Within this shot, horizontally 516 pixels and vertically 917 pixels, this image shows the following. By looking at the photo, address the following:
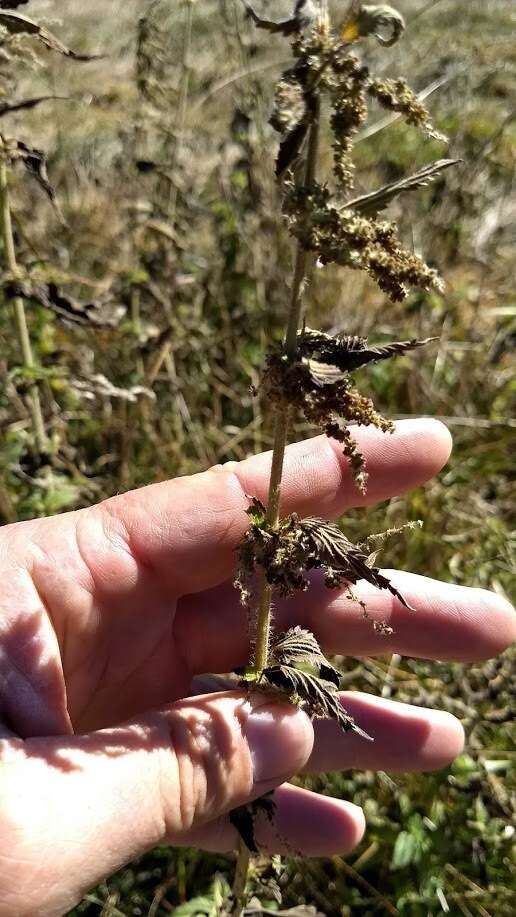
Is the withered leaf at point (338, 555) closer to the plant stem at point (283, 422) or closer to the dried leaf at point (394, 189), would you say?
the plant stem at point (283, 422)

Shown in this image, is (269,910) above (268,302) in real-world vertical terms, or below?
below

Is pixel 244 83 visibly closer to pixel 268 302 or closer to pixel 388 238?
pixel 268 302

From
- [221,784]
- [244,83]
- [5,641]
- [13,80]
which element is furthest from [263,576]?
[244,83]

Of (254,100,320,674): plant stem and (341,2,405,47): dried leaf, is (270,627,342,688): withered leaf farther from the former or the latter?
(341,2,405,47): dried leaf

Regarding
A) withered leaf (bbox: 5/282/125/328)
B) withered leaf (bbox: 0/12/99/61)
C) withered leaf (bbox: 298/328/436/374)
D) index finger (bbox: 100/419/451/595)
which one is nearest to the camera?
withered leaf (bbox: 298/328/436/374)

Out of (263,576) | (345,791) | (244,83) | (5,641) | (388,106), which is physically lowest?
(345,791)

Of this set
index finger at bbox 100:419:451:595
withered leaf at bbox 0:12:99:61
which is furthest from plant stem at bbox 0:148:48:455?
index finger at bbox 100:419:451:595
